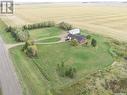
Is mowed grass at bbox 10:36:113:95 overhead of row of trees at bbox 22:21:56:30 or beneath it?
overhead

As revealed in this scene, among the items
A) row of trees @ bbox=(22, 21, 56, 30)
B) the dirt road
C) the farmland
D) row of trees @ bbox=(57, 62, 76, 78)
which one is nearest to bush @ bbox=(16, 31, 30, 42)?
the farmland

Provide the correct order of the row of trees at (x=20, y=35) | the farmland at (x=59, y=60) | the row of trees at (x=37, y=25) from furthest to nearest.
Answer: the row of trees at (x=37, y=25) → the row of trees at (x=20, y=35) → the farmland at (x=59, y=60)

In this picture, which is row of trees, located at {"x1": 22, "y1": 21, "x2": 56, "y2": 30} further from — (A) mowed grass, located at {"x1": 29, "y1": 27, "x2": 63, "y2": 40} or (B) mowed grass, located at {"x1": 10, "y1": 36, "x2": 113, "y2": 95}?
(B) mowed grass, located at {"x1": 10, "y1": 36, "x2": 113, "y2": 95}

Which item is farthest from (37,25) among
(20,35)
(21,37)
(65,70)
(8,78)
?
(8,78)

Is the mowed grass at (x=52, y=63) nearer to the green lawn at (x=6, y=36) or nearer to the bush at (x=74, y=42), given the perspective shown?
the bush at (x=74, y=42)

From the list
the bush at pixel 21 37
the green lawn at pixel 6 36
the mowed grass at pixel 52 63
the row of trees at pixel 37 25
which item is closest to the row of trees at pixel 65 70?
the mowed grass at pixel 52 63
